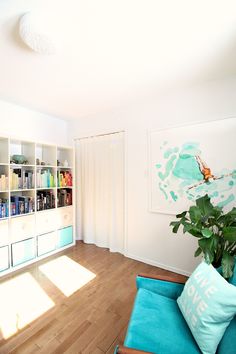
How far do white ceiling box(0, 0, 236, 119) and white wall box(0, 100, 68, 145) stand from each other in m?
0.33

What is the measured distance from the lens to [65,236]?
3373 millimetres

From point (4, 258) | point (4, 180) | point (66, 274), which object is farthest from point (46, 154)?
point (66, 274)

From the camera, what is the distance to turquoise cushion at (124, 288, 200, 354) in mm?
1022

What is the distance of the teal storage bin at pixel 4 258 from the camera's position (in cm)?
249

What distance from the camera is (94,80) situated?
2.25 m

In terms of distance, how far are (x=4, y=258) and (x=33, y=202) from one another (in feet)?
2.77

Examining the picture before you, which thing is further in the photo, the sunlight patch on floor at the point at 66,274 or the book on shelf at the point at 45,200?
the book on shelf at the point at 45,200

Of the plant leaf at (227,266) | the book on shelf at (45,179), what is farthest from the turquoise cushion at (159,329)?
the book on shelf at (45,179)

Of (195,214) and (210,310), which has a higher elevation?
(195,214)

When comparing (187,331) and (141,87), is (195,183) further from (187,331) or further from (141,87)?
(187,331)

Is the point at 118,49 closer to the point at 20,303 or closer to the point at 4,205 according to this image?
the point at 4,205

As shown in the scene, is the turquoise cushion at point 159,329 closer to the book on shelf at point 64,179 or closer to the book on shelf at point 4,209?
the book on shelf at point 4,209

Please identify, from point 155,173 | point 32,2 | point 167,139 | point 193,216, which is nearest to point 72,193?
point 155,173

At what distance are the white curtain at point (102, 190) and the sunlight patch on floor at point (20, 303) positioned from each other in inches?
54.3
